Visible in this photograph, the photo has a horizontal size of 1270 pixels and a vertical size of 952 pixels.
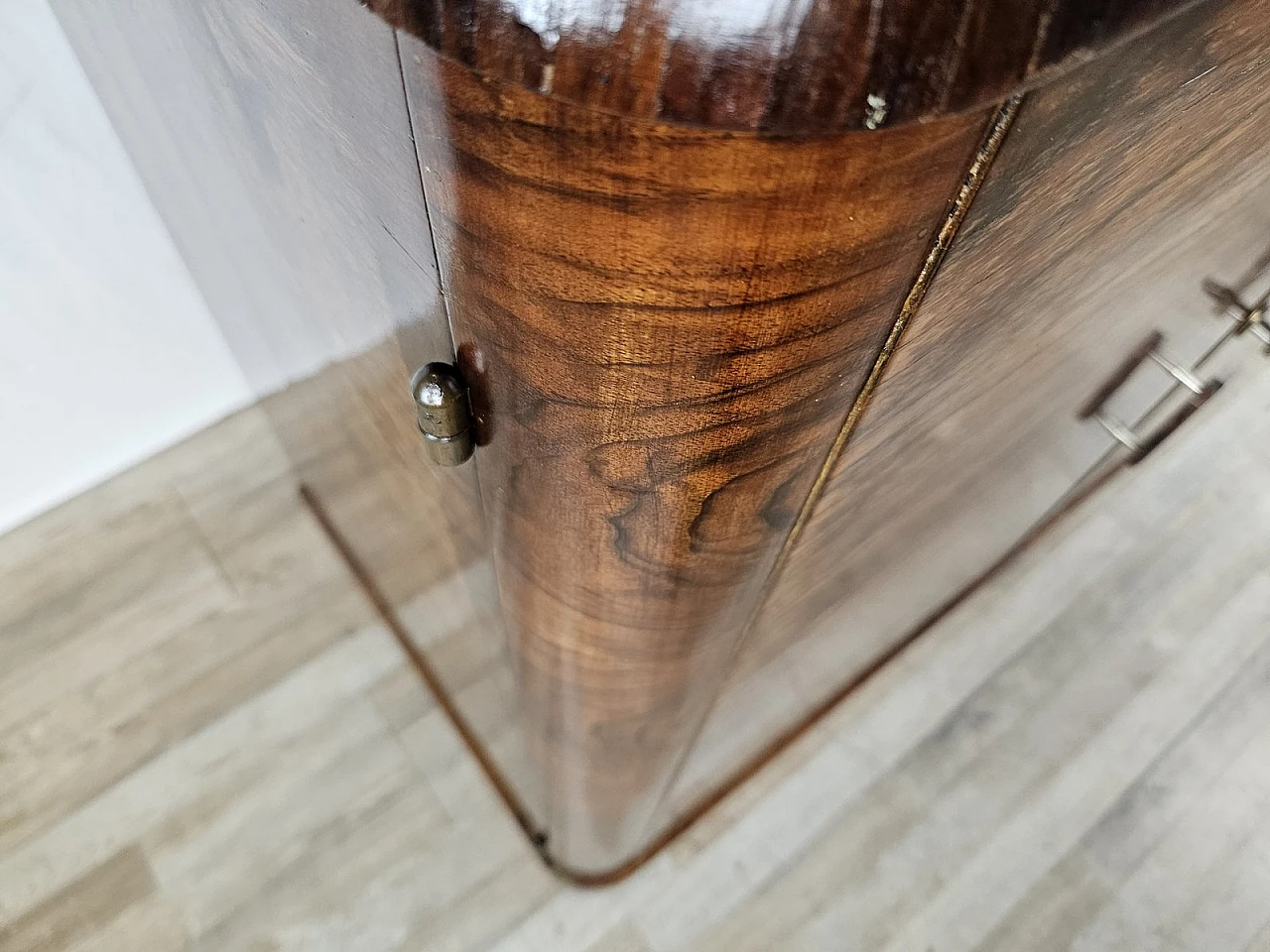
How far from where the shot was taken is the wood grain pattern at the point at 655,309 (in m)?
0.16

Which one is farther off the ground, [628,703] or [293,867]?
[628,703]

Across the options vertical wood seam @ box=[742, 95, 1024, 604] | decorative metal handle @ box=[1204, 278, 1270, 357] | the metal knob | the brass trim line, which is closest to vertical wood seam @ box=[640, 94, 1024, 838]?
vertical wood seam @ box=[742, 95, 1024, 604]

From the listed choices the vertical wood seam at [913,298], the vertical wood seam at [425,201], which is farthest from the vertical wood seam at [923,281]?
the vertical wood seam at [425,201]

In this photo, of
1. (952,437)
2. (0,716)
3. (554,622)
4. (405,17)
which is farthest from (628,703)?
(0,716)

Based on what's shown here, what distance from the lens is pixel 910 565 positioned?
701 millimetres

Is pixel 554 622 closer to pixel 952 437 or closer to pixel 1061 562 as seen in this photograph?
pixel 952 437

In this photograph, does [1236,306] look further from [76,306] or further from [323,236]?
[76,306]

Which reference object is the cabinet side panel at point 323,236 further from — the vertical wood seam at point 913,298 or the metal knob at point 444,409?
the vertical wood seam at point 913,298

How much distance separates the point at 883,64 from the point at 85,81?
774mm

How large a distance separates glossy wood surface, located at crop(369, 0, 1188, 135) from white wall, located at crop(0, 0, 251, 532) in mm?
699

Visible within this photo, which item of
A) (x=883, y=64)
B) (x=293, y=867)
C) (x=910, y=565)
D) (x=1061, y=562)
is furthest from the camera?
(x=1061, y=562)

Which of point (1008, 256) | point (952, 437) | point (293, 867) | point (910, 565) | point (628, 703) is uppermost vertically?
point (1008, 256)

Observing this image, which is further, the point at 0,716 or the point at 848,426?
the point at 0,716

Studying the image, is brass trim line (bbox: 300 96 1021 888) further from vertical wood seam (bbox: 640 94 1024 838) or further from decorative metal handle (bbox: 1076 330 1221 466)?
vertical wood seam (bbox: 640 94 1024 838)
